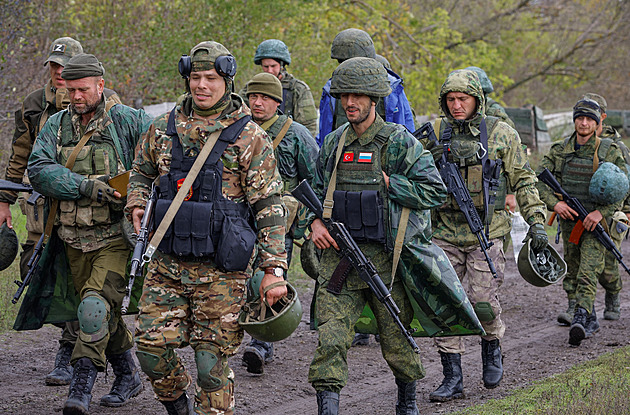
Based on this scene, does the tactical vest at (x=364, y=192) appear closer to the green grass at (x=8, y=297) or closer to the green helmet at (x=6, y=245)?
the green helmet at (x=6, y=245)

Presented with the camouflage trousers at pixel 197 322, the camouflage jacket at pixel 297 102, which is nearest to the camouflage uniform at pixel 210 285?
the camouflage trousers at pixel 197 322

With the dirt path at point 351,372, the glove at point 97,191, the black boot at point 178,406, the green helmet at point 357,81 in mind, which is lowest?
the dirt path at point 351,372

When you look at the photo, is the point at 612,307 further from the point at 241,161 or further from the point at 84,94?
the point at 84,94

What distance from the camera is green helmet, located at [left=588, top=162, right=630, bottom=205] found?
8.46 meters

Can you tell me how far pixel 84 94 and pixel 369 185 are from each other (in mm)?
2041

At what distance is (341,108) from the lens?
7.45 meters

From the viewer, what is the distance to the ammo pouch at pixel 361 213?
17.1 ft

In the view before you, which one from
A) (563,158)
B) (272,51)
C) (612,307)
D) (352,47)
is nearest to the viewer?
(352,47)

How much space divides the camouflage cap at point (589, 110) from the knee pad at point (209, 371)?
5.45 m

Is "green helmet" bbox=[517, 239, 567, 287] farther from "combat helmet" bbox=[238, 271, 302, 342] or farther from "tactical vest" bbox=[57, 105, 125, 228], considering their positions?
"tactical vest" bbox=[57, 105, 125, 228]

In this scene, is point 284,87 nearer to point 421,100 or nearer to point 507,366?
point 507,366

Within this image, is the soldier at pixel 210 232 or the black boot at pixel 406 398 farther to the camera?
the black boot at pixel 406 398

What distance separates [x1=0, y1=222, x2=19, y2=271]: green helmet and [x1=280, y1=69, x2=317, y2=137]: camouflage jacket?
8.94 feet

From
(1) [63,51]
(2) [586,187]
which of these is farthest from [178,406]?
(2) [586,187]
